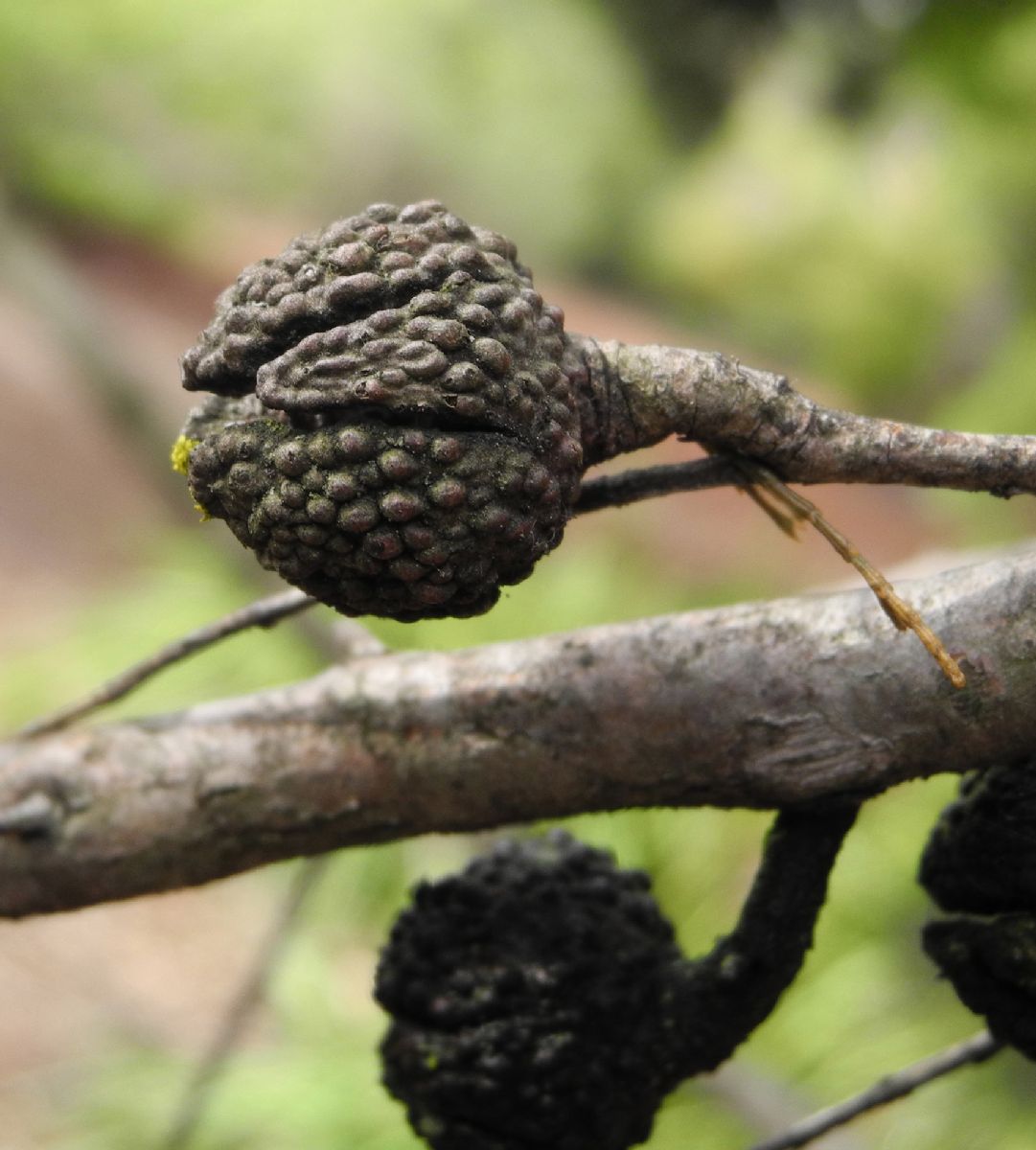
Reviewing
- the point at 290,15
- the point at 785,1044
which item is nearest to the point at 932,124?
the point at 290,15

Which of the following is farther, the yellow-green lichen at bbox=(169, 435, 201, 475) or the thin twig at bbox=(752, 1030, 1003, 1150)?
the thin twig at bbox=(752, 1030, 1003, 1150)

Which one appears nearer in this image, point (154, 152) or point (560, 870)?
point (560, 870)

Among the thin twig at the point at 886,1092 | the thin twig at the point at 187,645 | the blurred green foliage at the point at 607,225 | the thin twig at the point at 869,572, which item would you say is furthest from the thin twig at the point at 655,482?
the blurred green foliage at the point at 607,225

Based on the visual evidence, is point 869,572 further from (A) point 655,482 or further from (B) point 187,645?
(B) point 187,645

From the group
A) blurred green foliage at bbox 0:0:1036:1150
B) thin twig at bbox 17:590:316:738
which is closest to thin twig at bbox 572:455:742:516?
thin twig at bbox 17:590:316:738

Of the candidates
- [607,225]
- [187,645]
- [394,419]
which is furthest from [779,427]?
[607,225]

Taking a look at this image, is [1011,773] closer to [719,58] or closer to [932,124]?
[932,124]

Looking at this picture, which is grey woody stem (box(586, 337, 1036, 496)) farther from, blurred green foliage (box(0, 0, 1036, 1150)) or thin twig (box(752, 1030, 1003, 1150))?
blurred green foliage (box(0, 0, 1036, 1150))
